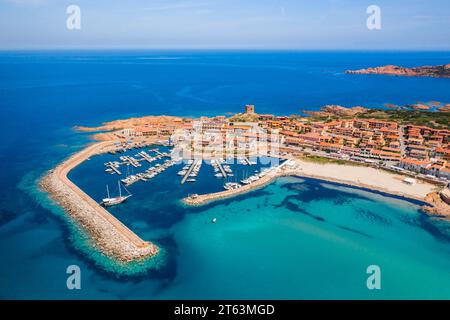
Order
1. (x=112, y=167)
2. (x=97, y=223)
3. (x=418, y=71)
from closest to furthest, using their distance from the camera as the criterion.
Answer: (x=97, y=223)
(x=112, y=167)
(x=418, y=71)

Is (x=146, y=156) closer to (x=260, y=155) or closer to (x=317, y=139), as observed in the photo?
(x=260, y=155)

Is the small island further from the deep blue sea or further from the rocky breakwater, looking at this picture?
the rocky breakwater

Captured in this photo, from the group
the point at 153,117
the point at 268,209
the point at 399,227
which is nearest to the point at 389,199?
the point at 399,227

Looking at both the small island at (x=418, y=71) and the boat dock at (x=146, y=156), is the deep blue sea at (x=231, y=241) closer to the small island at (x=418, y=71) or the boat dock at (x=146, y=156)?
the boat dock at (x=146, y=156)

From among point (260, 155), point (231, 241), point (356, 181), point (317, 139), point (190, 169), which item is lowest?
point (231, 241)

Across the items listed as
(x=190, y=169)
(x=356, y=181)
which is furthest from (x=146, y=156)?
(x=356, y=181)

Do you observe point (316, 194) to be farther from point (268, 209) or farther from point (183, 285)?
point (183, 285)

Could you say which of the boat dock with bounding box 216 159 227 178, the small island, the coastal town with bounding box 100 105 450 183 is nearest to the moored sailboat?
the boat dock with bounding box 216 159 227 178

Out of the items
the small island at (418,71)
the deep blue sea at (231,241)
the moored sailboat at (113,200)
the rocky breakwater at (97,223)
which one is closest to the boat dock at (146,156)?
the deep blue sea at (231,241)
